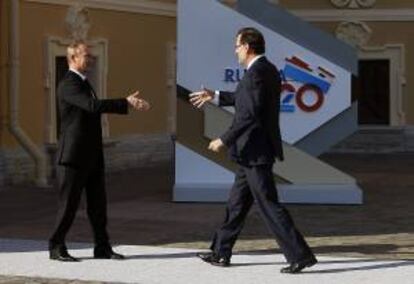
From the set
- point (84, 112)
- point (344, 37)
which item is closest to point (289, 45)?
point (84, 112)

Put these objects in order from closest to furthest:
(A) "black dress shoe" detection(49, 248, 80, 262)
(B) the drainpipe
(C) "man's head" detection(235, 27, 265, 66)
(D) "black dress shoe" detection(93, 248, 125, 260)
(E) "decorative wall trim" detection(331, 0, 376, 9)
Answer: (C) "man's head" detection(235, 27, 265, 66), (A) "black dress shoe" detection(49, 248, 80, 262), (D) "black dress shoe" detection(93, 248, 125, 260), (B) the drainpipe, (E) "decorative wall trim" detection(331, 0, 376, 9)

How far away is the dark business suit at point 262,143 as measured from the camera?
320 inches

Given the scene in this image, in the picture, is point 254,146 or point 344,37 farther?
point 344,37

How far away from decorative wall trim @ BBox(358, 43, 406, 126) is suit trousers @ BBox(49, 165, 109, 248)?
16372 mm

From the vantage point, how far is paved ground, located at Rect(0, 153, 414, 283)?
9.89m

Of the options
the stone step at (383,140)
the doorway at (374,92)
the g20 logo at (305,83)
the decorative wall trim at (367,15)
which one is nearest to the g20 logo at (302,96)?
the g20 logo at (305,83)

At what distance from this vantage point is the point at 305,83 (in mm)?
13172

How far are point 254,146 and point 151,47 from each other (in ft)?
41.7

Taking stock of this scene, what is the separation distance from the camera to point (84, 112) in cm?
862

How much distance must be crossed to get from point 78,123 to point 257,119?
5.30 feet

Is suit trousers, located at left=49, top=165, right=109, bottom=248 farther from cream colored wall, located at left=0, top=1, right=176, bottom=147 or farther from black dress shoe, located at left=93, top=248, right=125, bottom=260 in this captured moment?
cream colored wall, located at left=0, top=1, right=176, bottom=147

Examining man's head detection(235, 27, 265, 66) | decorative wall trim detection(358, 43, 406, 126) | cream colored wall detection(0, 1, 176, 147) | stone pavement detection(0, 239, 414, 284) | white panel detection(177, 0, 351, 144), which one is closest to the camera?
stone pavement detection(0, 239, 414, 284)

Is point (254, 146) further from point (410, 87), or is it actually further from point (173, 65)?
point (410, 87)

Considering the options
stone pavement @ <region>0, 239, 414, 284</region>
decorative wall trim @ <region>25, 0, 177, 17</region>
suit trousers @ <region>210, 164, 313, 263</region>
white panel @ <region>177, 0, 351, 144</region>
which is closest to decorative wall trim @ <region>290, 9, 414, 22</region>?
decorative wall trim @ <region>25, 0, 177, 17</region>
